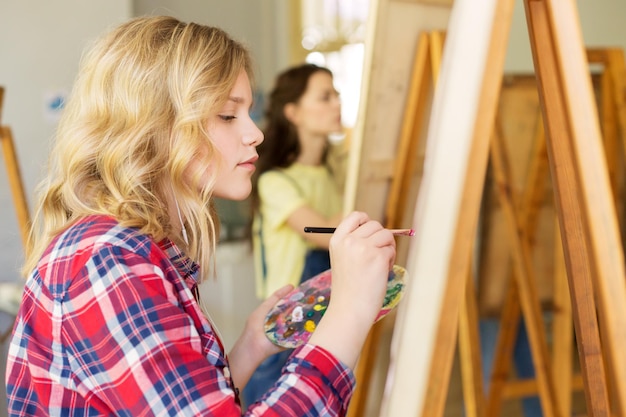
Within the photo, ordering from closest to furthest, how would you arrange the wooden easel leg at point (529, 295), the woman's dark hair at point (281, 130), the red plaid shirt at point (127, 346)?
the red plaid shirt at point (127, 346) → the wooden easel leg at point (529, 295) → the woman's dark hair at point (281, 130)

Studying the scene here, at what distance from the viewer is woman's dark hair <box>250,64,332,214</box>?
2322 mm

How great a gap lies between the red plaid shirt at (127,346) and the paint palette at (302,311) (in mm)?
269

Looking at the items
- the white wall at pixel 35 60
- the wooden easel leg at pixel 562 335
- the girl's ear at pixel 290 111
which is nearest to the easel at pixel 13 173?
Result: the white wall at pixel 35 60

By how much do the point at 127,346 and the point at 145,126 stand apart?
0.92 feet

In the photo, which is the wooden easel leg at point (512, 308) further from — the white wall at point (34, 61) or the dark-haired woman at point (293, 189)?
the white wall at point (34, 61)

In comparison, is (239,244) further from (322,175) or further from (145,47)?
Answer: (145,47)

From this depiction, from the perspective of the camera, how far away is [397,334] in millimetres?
931

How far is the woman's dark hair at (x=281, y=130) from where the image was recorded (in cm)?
232

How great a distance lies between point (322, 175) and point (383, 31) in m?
0.79

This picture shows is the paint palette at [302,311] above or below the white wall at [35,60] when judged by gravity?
below

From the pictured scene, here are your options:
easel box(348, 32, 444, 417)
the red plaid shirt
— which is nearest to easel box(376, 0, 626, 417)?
the red plaid shirt

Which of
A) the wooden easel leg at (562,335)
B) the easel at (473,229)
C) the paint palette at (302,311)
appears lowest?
the wooden easel leg at (562,335)

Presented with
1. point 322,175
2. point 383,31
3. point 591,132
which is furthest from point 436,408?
point 322,175

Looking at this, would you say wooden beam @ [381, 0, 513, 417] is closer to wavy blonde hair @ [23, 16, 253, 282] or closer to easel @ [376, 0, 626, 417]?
easel @ [376, 0, 626, 417]
